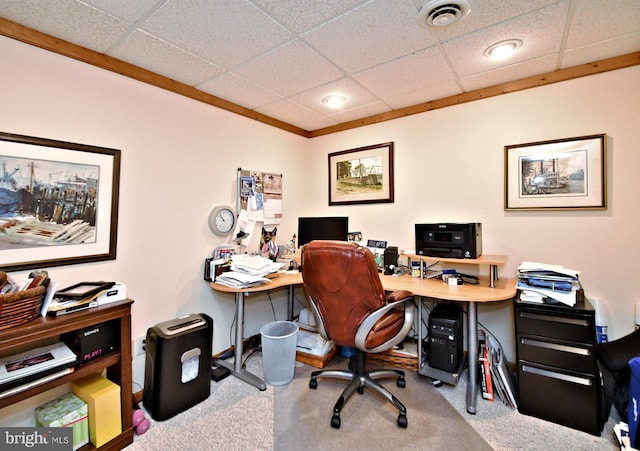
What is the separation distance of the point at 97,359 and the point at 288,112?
2610mm

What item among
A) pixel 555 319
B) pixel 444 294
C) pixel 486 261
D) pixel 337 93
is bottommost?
pixel 555 319

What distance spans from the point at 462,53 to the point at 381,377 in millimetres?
2437

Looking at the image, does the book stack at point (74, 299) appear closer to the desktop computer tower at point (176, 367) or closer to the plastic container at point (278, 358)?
the desktop computer tower at point (176, 367)

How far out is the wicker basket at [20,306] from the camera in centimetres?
133

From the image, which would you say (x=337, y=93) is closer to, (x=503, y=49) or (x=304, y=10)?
(x=304, y=10)

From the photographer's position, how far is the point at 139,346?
2.16 meters

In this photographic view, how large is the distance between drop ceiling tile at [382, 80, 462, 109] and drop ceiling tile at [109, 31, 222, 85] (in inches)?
63.8

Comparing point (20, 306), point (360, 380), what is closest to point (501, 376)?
point (360, 380)

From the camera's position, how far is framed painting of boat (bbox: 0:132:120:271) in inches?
64.7

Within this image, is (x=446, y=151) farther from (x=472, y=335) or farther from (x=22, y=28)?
(x=22, y=28)

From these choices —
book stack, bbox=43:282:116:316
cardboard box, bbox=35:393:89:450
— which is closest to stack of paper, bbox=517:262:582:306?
book stack, bbox=43:282:116:316

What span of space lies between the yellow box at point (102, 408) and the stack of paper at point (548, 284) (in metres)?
2.59

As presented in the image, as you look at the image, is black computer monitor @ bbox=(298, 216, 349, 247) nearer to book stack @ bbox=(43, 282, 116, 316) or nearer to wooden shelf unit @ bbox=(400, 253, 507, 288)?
wooden shelf unit @ bbox=(400, 253, 507, 288)

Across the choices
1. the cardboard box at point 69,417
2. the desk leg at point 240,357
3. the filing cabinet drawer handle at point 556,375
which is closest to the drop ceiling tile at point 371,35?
the desk leg at point 240,357
